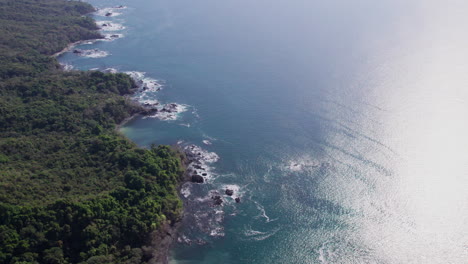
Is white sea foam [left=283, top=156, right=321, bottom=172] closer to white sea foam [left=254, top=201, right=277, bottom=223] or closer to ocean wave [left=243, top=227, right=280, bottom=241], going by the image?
white sea foam [left=254, top=201, right=277, bottom=223]

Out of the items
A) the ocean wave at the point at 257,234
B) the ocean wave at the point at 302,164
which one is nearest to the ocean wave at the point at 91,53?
the ocean wave at the point at 302,164

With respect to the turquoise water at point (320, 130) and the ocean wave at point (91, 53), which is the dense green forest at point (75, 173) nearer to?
the turquoise water at point (320, 130)

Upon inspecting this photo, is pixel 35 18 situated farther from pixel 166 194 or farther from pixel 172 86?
pixel 166 194

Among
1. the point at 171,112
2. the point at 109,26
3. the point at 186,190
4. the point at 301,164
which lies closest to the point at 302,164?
the point at 301,164

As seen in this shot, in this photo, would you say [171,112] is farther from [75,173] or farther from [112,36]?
[112,36]

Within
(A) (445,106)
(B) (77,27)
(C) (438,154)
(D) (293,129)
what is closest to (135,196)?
(D) (293,129)
